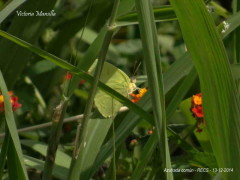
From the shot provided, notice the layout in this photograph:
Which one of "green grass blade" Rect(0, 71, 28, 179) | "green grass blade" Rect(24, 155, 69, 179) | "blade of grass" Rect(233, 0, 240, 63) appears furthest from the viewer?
"green grass blade" Rect(24, 155, 69, 179)

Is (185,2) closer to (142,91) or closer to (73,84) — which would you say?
(73,84)

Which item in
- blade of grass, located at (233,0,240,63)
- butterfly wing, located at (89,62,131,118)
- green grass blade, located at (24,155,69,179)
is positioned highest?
blade of grass, located at (233,0,240,63)

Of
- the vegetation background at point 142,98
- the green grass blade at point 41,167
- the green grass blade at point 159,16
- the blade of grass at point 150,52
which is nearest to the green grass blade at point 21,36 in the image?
the vegetation background at point 142,98

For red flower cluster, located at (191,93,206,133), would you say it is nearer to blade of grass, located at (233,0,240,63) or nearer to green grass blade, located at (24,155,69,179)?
blade of grass, located at (233,0,240,63)

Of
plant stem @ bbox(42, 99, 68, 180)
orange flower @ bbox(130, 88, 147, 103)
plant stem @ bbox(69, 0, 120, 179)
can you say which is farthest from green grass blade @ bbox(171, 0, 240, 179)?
orange flower @ bbox(130, 88, 147, 103)

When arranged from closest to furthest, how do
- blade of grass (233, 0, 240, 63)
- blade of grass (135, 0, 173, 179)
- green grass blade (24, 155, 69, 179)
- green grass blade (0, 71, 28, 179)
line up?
blade of grass (135, 0, 173, 179) < green grass blade (0, 71, 28, 179) < blade of grass (233, 0, 240, 63) < green grass blade (24, 155, 69, 179)

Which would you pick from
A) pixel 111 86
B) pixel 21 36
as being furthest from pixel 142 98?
pixel 21 36

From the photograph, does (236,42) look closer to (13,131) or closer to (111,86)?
(111,86)

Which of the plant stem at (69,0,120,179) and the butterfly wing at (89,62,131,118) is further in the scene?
the butterfly wing at (89,62,131,118)

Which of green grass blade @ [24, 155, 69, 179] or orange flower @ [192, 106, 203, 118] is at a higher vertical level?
orange flower @ [192, 106, 203, 118]
